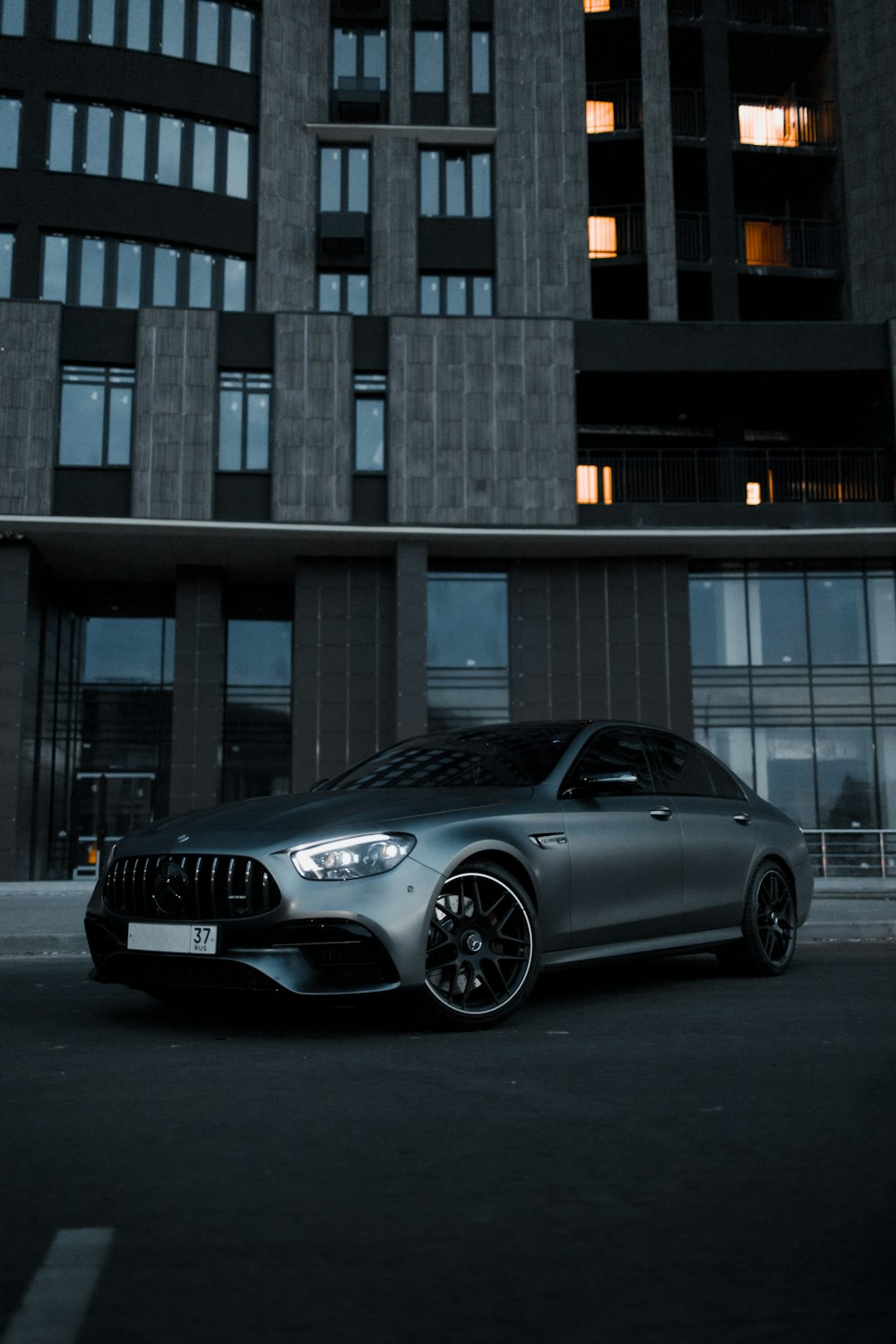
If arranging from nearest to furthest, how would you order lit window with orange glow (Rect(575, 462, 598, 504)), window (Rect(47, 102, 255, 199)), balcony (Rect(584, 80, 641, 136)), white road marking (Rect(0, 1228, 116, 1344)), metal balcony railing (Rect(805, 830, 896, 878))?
1. white road marking (Rect(0, 1228, 116, 1344))
2. metal balcony railing (Rect(805, 830, 896, 878))
3. lit window with orange glow (Rect(575, 462, 598, 504))
4. window (Rect(47, 102, 255, 199))
5. balcony (Rect(584, 80, 641, 136))

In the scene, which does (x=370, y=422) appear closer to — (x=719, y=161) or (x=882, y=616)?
(x=719, y=161)

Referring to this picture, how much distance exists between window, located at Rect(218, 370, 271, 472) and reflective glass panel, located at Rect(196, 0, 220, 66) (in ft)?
25.5

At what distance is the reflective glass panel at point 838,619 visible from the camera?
27531 millimetres

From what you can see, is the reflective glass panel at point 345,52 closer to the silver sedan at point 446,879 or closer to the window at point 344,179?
the window at point 344,179

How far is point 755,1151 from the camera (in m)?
3.38

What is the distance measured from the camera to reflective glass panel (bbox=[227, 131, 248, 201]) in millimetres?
28000

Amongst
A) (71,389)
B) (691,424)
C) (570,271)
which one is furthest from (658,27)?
(71,389)

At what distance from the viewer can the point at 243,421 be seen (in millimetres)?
25797

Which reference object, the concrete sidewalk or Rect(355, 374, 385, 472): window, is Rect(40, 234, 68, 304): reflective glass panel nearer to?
Rect(355, 374, 385, 472): window

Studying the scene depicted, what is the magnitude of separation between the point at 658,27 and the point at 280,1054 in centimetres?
2992

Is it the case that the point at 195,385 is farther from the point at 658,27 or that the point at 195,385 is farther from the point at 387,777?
the point at 387,777

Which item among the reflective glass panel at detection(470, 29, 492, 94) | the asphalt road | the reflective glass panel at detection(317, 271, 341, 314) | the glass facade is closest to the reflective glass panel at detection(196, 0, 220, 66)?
the reflective glass panel at detection(317, 271, 341, 314)

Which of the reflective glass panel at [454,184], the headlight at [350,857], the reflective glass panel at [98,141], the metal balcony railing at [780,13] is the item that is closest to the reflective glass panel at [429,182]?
the reflective glass panel at [454,184]

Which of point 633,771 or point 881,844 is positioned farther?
point 881,844
